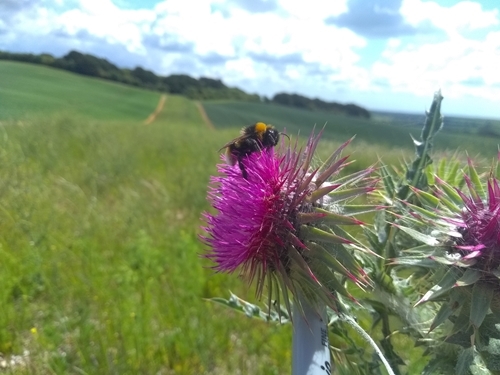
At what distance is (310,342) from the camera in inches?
50.9

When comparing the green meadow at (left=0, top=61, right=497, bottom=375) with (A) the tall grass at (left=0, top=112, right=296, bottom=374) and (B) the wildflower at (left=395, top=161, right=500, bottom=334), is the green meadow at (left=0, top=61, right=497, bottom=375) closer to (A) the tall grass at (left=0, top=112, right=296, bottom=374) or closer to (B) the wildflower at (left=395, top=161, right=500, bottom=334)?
(A) the tall grass at (left=0, top=112, right=296, bottom=374)

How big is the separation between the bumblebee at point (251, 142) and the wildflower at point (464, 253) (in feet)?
1.84

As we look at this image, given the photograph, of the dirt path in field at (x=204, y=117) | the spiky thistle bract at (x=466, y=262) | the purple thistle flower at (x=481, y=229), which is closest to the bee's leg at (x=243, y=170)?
the spiky thistle bract at (x=466, y=262)

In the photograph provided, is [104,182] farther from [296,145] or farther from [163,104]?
[163,104]

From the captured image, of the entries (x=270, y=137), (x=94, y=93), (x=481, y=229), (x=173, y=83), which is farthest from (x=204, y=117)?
Result: (x=481, y=229)

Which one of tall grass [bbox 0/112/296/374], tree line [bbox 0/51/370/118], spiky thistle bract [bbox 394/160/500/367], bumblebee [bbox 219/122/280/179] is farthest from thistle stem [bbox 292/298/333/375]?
tree line [bbox 0/51/370/118]

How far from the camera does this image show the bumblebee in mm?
1694

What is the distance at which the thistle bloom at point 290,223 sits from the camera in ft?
4.71

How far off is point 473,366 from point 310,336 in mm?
480

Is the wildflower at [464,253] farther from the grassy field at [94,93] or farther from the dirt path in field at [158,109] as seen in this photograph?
the dirt path in field at [158,109]

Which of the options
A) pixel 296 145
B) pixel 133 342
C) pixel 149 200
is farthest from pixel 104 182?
pixel 296 145

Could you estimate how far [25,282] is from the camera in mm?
4250

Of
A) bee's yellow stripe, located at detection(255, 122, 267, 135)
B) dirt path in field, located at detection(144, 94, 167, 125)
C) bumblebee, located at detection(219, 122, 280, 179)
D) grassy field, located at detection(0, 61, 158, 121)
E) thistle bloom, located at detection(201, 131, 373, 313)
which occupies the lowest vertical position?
dirt path in field, located at detection(144, 94, 167, 125)

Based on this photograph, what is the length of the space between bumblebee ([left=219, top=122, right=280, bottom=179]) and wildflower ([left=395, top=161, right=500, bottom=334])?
561 millimetres
